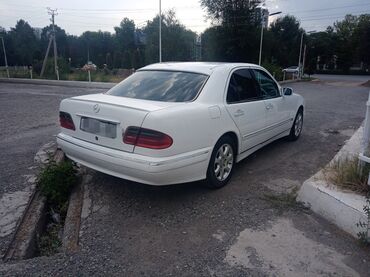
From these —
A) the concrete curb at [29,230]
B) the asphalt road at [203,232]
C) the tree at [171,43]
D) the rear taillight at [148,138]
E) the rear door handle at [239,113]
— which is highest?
the tree at [171,43]

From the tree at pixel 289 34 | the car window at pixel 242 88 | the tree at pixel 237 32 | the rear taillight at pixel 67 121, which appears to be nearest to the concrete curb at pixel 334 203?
the car window at pixel 242 88

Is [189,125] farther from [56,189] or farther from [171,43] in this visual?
[171,43]

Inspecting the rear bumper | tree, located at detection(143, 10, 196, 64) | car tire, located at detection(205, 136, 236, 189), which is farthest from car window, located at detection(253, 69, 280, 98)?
tree, located at detection(143, 10, 196, 64)


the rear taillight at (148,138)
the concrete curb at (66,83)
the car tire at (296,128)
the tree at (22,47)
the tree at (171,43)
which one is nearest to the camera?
the rear taillight at (148,138)

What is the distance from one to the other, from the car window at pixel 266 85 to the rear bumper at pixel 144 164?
6.06 feet

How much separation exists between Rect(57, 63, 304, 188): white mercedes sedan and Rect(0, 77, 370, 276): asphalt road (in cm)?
40

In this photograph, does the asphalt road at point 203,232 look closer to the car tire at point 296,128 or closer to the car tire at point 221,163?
the car tire at point 221,163

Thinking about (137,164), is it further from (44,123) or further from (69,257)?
(44,123)

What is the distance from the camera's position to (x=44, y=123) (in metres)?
8.27

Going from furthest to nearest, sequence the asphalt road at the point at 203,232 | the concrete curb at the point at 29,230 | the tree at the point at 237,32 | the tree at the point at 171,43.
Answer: the tree at the point at 171,43 → the tree at the point at 237,32 → the concrete curb at the point at 29,230 → the asphalt road at the point at 203,232

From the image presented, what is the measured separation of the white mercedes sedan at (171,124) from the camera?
329 cm

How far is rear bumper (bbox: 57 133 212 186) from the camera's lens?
3.26 meters

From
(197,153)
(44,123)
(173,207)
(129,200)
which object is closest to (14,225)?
(129,200)

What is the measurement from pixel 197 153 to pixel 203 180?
1.92 feet
